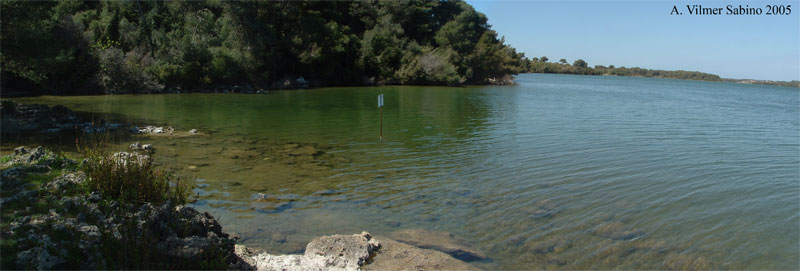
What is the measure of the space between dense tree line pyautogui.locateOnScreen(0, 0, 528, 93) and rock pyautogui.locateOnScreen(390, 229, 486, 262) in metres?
15.4

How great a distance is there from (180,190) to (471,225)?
4618 mm

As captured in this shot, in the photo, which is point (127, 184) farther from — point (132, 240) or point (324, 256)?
point (324, 256)

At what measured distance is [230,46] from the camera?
43625 millimetres

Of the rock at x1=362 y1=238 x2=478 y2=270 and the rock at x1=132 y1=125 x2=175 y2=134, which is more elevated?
the rock at x1=132 y1=125 x2=175 y2=134

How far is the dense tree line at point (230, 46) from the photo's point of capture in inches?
1113

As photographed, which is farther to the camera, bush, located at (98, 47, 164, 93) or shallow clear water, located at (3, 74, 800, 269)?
bush, located at (98, 47, 164, 93)

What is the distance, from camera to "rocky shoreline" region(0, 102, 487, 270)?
455cm

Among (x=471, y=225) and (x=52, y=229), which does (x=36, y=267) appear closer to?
(x=52, y=229)

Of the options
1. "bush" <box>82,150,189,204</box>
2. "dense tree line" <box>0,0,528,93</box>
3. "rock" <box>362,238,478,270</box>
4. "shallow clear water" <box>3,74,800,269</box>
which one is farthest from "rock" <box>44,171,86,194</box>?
"dense tree line" <box>0,0,528,93</box>

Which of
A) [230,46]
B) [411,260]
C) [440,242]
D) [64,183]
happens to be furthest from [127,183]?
[230,46]

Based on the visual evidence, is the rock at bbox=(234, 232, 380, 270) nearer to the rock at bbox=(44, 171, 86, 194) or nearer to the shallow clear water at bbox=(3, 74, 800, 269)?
the shallow clear water at bbox=(3, 74, 800, 269)

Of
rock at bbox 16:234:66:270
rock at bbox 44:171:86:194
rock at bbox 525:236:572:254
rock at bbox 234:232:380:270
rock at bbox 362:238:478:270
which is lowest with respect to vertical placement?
rock at bbox 525:236:572:254

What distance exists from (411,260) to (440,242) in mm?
946

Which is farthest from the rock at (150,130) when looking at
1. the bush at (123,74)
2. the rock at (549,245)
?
the bush at (123,74)
